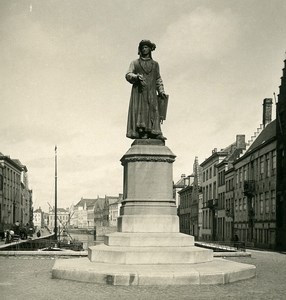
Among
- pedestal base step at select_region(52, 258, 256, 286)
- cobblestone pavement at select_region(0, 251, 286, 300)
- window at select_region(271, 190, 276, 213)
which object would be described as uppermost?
window at select_region(271, 190, 276, 213)

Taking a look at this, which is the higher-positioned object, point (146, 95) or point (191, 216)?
point (146, 95)

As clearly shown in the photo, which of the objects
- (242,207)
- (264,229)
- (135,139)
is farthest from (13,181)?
(135,139)

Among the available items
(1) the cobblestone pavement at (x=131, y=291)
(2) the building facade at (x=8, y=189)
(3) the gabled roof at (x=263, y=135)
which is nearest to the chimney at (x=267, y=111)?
(3) the gabled roof at (x=263, y=135)

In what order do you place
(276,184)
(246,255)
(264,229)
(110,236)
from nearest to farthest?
(110,236) < (246,255) < (276,184) < (264,229)

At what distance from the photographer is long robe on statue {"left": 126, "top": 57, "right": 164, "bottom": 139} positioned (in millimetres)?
16734

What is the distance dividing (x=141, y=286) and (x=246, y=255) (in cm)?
1652

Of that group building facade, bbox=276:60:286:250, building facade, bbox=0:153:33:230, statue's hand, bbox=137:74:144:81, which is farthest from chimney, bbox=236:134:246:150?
statue's hand, bbox=137:74:144:81

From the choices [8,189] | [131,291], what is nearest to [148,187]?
[131,291]

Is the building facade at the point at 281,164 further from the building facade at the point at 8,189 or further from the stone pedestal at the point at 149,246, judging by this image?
the building facade at the point at 8,189

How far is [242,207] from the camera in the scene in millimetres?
54219

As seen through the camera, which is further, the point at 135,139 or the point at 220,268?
the point at 135,139

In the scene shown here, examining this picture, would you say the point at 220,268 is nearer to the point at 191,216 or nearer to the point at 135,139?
the point at 135,139

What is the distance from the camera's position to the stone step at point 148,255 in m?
13.6

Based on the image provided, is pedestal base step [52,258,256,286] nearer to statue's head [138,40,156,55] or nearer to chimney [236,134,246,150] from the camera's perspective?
statue's head [138,40,156,55]
